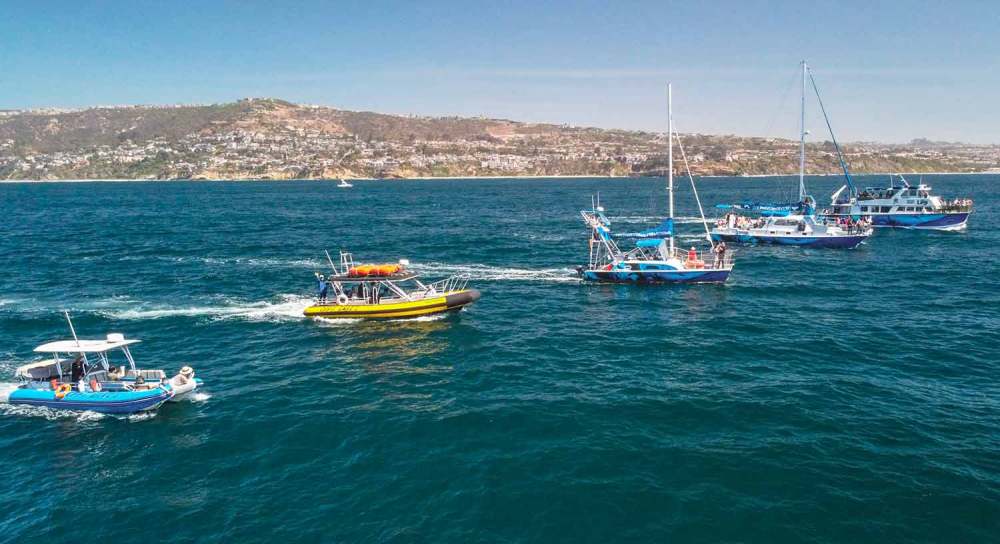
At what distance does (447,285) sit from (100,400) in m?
33.8

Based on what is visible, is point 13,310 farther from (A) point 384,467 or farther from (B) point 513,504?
(B) point 513,504

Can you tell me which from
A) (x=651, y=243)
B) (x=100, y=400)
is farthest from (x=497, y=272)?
(x=100, y=400)

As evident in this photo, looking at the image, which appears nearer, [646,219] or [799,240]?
[799,240]

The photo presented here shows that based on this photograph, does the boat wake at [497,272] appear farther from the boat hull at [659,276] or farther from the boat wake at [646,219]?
the boat wake at [646,219]

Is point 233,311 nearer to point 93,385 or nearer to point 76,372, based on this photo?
point 76,372

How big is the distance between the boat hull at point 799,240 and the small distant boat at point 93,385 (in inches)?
3238

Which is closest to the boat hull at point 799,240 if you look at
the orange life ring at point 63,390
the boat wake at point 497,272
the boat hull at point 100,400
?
the boat wake at point 497,272

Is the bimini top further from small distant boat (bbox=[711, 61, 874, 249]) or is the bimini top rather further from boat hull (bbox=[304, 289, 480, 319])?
small distant boat (bbox=[711, 61, 874, 249])

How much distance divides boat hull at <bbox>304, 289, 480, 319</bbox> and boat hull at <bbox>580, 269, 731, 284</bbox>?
20877mm

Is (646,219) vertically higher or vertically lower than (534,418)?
higher

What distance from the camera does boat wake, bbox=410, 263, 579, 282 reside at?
217 feet

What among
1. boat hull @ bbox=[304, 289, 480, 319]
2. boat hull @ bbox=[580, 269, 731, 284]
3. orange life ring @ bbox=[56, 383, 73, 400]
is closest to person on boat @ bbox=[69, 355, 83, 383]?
orange life ring @ bbox=[56, 383, 73, 400]

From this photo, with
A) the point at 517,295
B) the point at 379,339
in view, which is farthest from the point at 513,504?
the point at 517,295

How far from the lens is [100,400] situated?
102 ft
